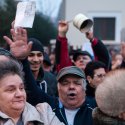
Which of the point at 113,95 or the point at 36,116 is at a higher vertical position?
the point at 113,95

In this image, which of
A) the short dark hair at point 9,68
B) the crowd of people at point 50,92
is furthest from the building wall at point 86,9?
the short dark hair at point 9,68

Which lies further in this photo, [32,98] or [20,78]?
[32,98]

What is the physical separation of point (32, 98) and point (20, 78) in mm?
751

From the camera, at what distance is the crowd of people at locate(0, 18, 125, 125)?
8.72 ft

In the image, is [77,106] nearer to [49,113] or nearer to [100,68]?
[49,113]

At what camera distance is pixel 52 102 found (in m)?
3.71

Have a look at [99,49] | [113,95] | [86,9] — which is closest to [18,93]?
[113,95]

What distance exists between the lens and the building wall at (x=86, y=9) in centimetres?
2131

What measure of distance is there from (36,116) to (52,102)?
87 cm

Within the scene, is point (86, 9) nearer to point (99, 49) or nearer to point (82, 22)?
point (99, 49)

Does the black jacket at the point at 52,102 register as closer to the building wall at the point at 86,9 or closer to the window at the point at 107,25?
the building wall at the point at 86,9

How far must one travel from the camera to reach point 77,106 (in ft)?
12.1

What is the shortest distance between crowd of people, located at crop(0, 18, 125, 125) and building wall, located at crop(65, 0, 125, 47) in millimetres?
16423

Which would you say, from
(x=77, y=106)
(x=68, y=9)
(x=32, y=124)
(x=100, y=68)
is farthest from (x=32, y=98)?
(x=68, y=9)
